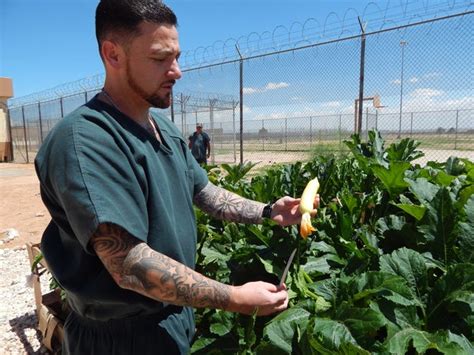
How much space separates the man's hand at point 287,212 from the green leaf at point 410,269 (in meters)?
0.49

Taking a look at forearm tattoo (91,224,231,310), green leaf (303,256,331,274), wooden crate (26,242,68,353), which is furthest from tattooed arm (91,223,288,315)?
wooden crate (26,242,68,353)

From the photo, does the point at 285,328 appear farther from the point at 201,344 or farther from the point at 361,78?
the point at 361,78

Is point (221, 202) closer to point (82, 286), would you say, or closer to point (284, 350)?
point (82, 286)

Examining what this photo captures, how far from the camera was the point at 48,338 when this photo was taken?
13.0ft

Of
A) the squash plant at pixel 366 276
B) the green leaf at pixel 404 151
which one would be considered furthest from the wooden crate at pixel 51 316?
the green leaf at pixel 404 151

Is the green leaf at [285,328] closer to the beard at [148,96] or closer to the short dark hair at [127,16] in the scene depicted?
→ the beard at [148,96]

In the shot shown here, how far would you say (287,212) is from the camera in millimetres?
1922

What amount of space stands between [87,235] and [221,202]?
92cm

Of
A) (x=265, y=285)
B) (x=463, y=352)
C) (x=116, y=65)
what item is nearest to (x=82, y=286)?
(x=265, y=285)

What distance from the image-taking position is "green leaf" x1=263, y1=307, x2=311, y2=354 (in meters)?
1.34

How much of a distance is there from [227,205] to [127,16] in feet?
3.32

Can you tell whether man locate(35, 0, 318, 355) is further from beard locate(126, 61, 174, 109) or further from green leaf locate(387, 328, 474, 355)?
green leaf locate(387, 328, 474, 355)

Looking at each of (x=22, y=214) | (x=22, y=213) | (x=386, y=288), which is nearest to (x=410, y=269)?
(x=386, y=288)

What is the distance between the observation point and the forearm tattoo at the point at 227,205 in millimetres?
2076
